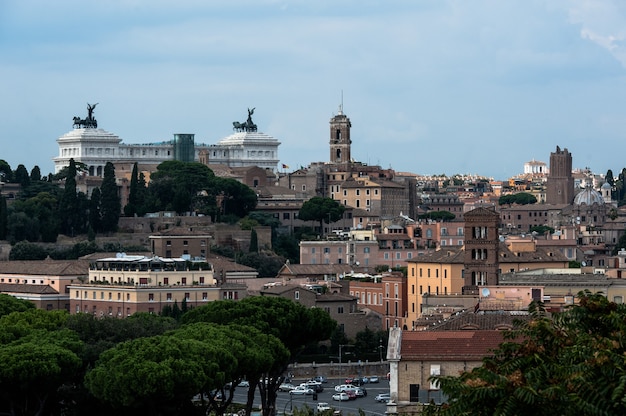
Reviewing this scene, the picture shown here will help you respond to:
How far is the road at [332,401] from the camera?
69.6 m

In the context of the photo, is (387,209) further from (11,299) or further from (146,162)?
(11,299)

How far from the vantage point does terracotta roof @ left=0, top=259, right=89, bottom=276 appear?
331 ft

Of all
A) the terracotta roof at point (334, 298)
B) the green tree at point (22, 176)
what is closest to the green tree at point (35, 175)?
the green tree at point (22, 176)

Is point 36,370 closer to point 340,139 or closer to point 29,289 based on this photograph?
point 29,289

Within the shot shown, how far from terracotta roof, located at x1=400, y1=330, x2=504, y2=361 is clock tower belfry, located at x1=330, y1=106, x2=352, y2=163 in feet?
425

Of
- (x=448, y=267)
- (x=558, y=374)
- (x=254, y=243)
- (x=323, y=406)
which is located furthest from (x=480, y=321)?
(x=254, y=243)

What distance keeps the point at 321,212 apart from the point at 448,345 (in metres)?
99.3

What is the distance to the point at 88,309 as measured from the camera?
96250 mm

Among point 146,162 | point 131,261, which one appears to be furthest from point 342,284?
point 146,162

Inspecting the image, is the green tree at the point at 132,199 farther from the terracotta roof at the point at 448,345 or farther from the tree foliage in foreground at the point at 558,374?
the tree foliage in foreground at the point at 558,374

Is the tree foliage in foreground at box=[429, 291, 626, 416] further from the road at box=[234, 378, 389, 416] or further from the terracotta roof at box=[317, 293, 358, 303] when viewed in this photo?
the terracotta roof at box=[317, 293, 358, 303]

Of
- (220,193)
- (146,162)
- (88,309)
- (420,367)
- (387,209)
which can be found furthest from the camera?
(146,162)

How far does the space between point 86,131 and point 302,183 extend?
24772 millimetres

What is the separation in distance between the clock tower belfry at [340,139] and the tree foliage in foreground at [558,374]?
471 ft
